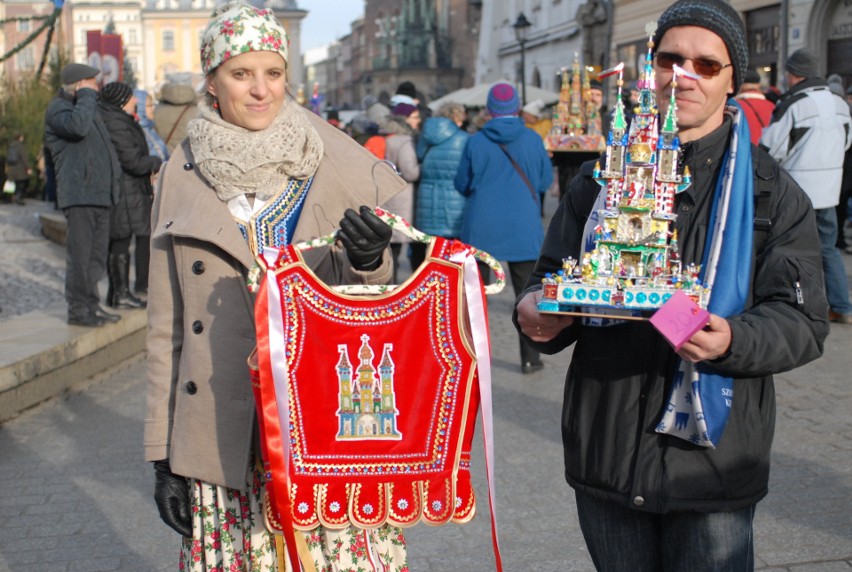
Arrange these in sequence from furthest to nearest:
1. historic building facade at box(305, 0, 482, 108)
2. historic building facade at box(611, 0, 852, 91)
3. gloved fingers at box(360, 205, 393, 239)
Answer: historic building facade at box(305, 0, 482, 108), historic building facade at box(611, 0, 852, 91), gloved fingers at box(360, 205, 393, 239)

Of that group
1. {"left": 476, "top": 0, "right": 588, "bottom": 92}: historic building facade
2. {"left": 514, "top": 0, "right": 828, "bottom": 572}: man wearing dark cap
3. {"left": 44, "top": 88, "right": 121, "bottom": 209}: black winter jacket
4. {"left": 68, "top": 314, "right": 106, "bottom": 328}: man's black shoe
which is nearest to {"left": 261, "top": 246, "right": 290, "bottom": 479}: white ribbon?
{"left": 514, "top": 0, "right": 828, "bottom": 572}: man wearing dark cap

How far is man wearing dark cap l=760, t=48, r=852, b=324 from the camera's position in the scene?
929 cm

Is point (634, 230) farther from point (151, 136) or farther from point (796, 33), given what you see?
point (796, 33)

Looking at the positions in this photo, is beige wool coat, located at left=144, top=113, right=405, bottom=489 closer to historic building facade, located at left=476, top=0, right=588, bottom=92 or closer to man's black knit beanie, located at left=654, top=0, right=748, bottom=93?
man's black knit beanie, located at left=654, top=0, right=748, bottom=93

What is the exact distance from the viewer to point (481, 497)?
5.63 m

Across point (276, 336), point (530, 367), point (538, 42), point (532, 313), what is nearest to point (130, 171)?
point (530, 367)

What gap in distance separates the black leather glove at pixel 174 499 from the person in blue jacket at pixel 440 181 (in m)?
6.55

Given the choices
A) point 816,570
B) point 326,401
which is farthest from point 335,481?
point 816,570

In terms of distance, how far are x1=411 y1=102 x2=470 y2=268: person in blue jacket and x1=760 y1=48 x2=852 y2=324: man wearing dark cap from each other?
104 inches

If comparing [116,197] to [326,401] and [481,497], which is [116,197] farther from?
[326,401]

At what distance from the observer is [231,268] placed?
10.4ft

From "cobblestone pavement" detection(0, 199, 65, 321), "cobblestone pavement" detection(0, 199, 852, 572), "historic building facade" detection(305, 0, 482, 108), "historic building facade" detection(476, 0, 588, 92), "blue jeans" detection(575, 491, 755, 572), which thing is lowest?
"cobblestone pavement" detection(0, 199, 852, 572)

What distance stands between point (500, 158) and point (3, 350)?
381cm

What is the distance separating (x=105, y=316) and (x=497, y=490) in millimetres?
4714
